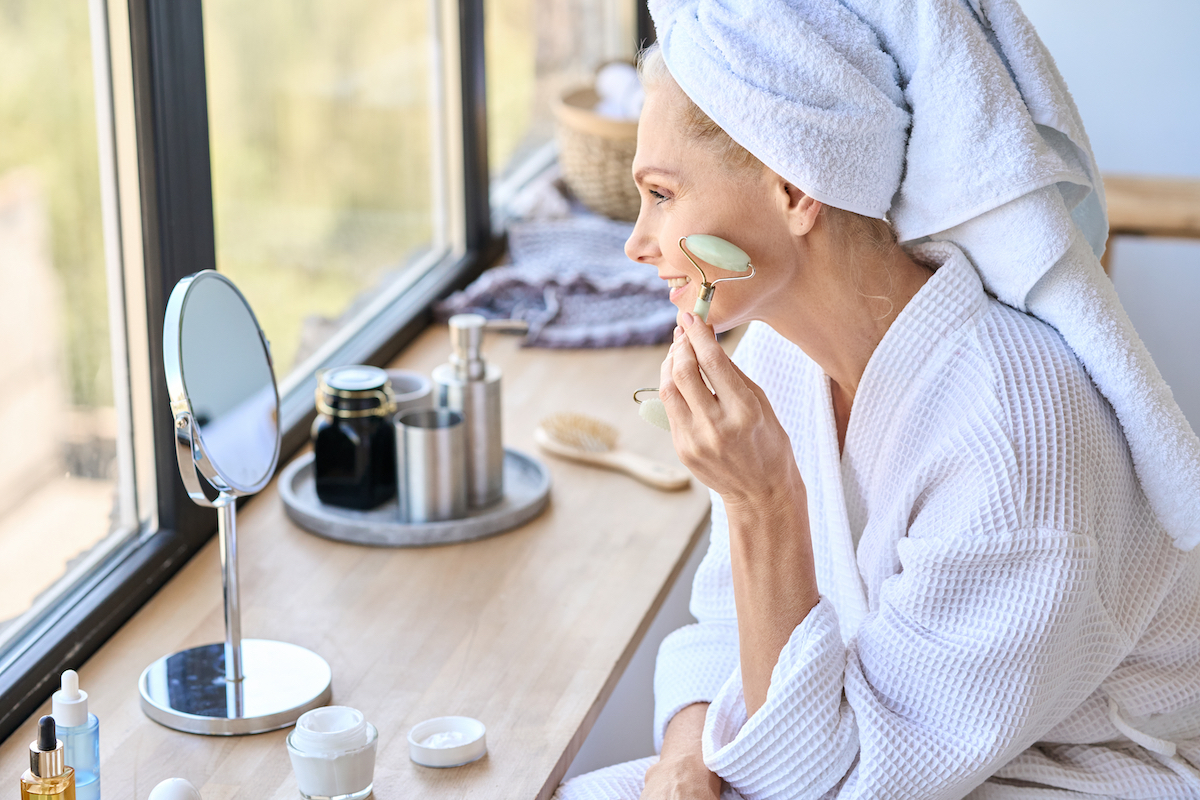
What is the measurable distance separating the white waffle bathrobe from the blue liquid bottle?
44 cm

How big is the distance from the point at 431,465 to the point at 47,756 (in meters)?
0.70

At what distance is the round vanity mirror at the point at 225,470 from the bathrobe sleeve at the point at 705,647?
353 millimetres

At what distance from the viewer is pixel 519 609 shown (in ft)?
4.92

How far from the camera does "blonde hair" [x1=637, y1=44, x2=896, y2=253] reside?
3.85 ft

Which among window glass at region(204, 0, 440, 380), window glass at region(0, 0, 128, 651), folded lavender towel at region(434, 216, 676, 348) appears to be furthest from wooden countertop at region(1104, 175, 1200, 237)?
window glass at region(0, 0, 128, 651)

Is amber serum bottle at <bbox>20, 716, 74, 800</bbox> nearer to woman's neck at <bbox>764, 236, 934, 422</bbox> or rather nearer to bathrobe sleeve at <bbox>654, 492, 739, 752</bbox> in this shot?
bathrobe sleeve at <bbox>654, 492, 739, 752</bbox>

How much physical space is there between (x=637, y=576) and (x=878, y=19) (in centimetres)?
74

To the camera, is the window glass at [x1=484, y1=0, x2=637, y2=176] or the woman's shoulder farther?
the window glass at [x1=484, y1=0, x2=637, y2=176]

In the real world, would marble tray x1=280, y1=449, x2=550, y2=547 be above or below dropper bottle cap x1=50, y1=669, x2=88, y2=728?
below

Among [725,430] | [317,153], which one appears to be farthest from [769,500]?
[317,153]

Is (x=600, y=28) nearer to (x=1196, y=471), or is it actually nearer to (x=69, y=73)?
(x=69, y=73)

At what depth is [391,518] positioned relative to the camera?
5.51 feet

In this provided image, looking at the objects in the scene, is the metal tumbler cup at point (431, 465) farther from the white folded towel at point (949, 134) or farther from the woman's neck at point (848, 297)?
the white folded towel at point (949, 134)

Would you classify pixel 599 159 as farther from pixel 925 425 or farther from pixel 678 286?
pixel 925 425
